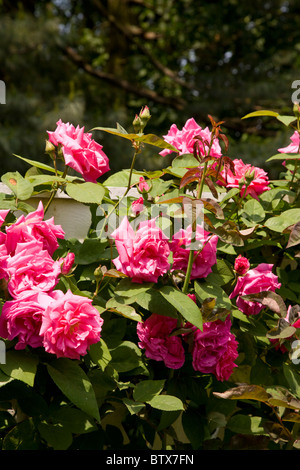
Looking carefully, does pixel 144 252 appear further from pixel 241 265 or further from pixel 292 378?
pixel 292 378

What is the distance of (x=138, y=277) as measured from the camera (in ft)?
2.76

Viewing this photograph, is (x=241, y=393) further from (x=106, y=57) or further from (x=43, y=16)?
(x=106, y=57)

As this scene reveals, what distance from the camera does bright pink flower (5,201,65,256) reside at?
0.84 meters

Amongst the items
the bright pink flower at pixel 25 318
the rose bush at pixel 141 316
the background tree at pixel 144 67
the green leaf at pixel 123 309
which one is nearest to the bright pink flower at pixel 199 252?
the rose bush at pixel 141 316

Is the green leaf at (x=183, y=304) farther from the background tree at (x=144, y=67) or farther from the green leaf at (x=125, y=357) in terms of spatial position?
the background tree at (x=144, y=67)

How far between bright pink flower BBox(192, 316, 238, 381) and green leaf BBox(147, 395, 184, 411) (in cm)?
8

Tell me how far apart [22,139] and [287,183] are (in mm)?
4365

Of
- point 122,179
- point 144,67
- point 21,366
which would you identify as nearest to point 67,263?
point 21,366

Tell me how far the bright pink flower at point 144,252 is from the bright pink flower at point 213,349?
0.13 m

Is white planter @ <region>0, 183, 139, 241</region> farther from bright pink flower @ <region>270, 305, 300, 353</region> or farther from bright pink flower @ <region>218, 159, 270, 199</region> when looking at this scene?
bright pink flower @ <region>270, 305, 300, 353</region>

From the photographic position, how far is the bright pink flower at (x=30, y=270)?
79 cm

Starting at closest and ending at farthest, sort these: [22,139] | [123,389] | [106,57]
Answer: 1. [123,389]
2. [22,139]
3. [106,57]

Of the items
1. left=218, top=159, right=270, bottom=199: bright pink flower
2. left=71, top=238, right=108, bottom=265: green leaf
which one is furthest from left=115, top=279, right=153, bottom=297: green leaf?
left=218, top=159, right=270, bottom=199: bright pink flower
